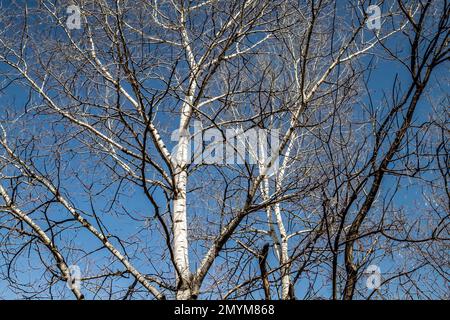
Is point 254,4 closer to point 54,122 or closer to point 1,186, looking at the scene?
point 54,122

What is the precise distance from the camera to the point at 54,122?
425 centimetres

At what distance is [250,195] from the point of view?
3.37 metres

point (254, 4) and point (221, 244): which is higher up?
point (254, 4)

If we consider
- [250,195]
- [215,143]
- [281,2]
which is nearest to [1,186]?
[215,143]

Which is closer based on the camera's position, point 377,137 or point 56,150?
point 377,137

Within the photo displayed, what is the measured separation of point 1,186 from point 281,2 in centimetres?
284
